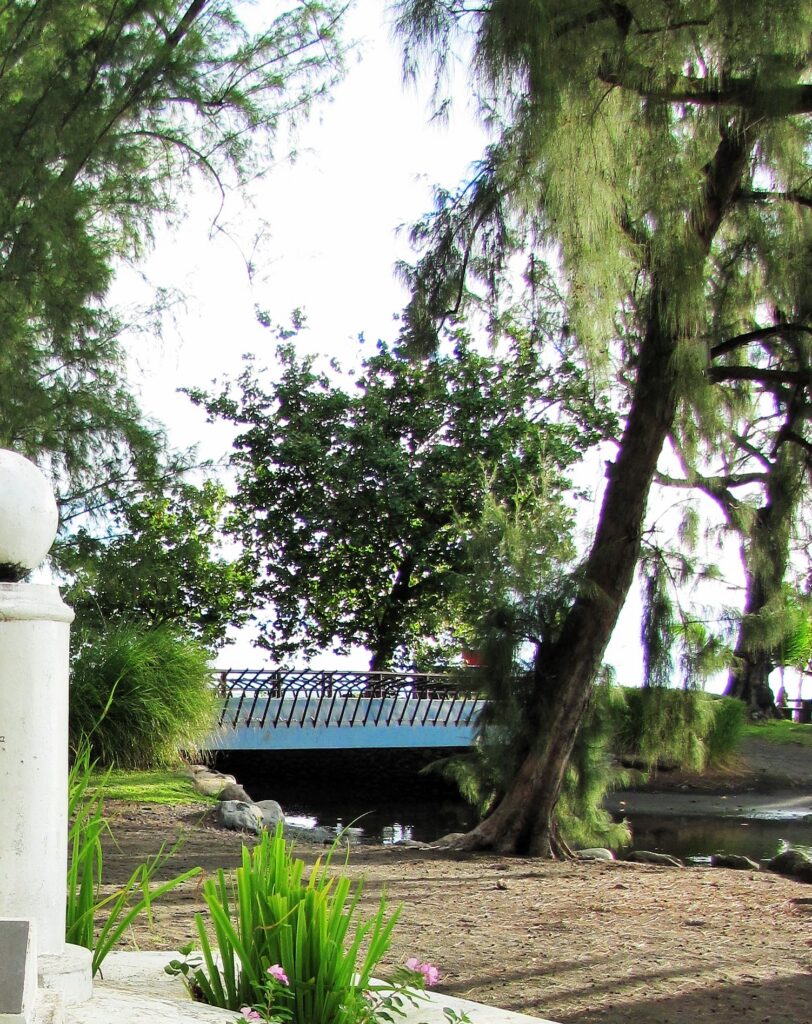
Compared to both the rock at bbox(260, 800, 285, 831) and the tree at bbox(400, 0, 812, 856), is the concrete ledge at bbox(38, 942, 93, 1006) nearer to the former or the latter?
the tree at bbox(400, 0, 812, 856)

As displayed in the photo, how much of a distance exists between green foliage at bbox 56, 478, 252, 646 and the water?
8.15 feet

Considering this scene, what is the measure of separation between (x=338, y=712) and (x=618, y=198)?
10.8 metres

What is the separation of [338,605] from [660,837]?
8.83 metres

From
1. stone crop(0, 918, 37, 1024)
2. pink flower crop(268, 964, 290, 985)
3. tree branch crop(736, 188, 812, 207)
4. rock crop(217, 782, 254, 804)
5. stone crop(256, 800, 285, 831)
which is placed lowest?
stone crop(256, 800, 285, 831)

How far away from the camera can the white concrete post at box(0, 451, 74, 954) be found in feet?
8.25

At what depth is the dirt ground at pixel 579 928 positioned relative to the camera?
3846mm

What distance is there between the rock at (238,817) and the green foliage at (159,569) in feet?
8.43

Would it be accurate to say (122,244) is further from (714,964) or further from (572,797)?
(714,964)

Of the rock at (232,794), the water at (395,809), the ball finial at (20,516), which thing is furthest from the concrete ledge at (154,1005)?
the water at (395,809)

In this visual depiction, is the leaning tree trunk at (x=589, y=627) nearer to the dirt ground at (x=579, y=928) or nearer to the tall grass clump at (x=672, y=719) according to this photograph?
the dirt ground at (x=579, y=928)

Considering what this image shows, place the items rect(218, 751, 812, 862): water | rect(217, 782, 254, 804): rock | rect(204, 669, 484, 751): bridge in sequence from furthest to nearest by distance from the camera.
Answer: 1. rect(204, 669, 484, 751): bridge
2. rect(218, 751, 812, 862): water
3. rect(217, 782, 254, 804): rock

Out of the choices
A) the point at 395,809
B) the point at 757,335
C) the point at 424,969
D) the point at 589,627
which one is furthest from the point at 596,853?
the point at 395,809

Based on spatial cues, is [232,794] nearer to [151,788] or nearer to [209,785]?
[209,785]

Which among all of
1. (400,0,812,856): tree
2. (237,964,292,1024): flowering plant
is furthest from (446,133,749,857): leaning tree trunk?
(237,964,292,1024): flowering plant
